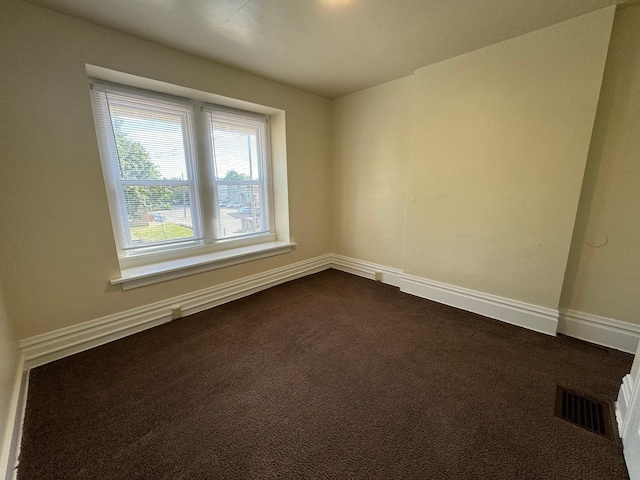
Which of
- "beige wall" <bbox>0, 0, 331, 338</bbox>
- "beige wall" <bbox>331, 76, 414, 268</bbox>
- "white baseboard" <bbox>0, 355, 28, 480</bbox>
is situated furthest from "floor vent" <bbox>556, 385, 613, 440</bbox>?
"beige wall" <bbox>0, 0, 331, 338</bbox>

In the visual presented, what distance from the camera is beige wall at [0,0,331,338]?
160 centimetres

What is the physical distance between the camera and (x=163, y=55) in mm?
→ 2121

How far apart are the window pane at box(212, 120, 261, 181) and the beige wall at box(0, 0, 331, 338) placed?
0.58 m

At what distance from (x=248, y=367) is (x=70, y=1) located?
8.49 feet

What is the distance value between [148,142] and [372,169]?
2.40 m

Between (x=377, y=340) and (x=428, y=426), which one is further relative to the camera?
(x=377, y=340)

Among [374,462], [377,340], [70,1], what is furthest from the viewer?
[377,340]

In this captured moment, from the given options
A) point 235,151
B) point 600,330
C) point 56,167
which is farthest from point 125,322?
point 600,330

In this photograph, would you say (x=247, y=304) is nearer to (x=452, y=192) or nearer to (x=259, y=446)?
(x=259, y=446)

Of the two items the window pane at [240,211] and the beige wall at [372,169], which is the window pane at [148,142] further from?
the beige wall at [372,169]

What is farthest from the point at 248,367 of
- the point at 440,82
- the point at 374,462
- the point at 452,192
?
the point at 440,82

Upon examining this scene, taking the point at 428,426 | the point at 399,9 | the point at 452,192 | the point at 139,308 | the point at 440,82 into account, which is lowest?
the point at 428,426

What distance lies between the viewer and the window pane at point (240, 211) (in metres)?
2.93

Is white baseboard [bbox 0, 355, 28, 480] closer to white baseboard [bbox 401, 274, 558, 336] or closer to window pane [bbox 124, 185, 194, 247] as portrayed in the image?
window pane [bbox 124, 185, 194, 247]
